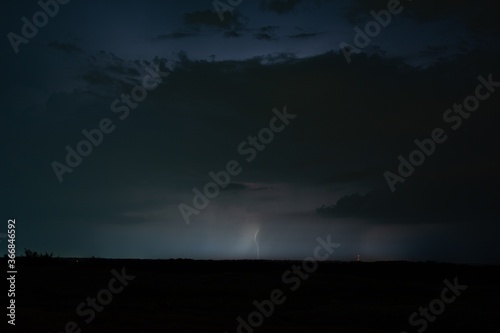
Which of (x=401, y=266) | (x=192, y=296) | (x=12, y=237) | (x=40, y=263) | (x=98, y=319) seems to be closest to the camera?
(x=98, y=319)

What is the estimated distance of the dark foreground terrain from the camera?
1600 centimetres

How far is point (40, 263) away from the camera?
48594 millimetres

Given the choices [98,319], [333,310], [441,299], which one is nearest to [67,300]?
[98,319]

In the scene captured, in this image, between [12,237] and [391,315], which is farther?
[391,315]

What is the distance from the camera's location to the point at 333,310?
21.2 metres

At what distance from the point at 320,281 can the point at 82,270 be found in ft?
46.8

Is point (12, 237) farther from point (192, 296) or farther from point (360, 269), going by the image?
point (360, 269)

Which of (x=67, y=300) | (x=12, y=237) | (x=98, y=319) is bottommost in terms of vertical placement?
A: (x=67, y=300)

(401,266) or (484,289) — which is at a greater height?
(484,289)

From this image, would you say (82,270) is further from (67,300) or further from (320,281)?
(320,281)

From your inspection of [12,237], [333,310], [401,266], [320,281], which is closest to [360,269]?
[401,266]

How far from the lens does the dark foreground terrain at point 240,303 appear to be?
16.0m

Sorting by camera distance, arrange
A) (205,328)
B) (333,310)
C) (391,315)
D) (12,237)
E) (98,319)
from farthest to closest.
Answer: (333,310)
(391,315)
(12,237)
(98,319)
(205,328)

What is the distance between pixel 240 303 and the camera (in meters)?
25.3
